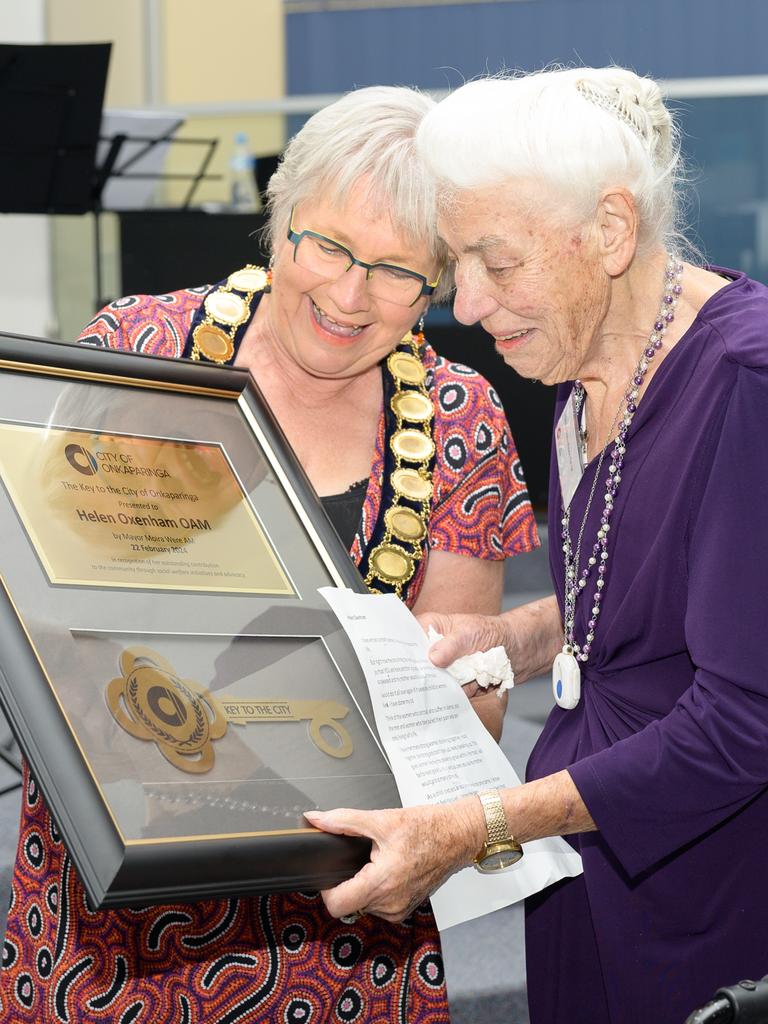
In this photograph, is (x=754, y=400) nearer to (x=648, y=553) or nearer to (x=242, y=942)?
(x=648, y=553)

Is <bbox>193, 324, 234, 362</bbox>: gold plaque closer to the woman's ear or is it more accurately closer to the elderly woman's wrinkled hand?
the woman's ear

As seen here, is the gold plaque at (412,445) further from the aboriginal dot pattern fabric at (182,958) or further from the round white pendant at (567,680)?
the aboriginal dot pattern fabric at (182,958)

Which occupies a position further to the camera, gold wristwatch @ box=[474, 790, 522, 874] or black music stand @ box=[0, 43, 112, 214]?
black music stand @ box=[0, 43, 112, 214]

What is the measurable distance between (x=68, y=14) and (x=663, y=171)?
7883 millimetres

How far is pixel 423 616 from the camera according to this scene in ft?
5.07

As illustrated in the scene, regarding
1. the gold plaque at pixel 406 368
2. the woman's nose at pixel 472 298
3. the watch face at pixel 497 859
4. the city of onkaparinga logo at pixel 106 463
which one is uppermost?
the woman's nose at pixel 472 298

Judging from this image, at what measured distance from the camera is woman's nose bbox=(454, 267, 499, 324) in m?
1.30

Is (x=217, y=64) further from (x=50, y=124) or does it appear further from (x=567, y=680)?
(x=567, y=680)

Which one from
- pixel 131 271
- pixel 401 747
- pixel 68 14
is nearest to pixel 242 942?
pixel 401 747

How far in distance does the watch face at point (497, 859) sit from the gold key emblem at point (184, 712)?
0.58ft

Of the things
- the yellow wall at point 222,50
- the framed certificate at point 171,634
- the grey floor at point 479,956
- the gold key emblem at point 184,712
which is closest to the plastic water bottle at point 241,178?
the yellow wall at point 222,50

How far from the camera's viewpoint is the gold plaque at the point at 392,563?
1.57 m

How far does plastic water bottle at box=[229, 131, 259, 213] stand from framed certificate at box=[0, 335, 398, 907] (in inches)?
249

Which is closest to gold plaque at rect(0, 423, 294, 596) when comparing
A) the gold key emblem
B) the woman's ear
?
the gold key emblem
